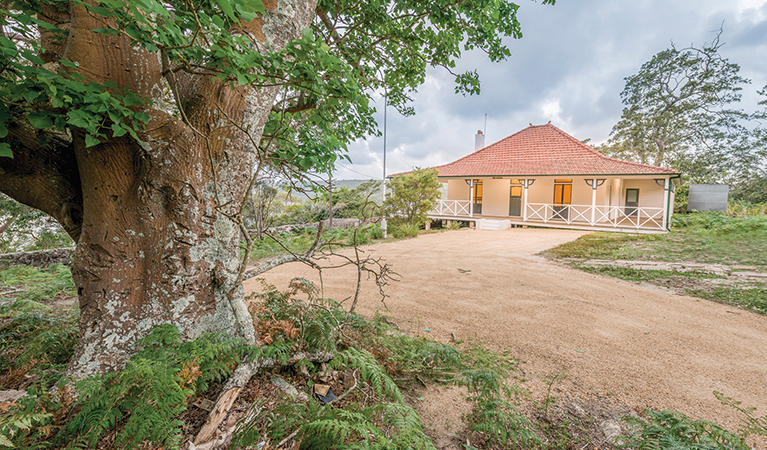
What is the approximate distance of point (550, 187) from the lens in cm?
1641

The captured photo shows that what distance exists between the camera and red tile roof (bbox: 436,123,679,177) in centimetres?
1327

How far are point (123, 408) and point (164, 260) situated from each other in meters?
0.73

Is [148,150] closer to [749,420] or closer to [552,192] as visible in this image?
[749,420]

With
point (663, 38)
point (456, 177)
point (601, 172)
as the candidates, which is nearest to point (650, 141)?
point (663, 38)

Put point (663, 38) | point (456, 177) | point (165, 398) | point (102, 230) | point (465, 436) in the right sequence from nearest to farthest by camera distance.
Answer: point (165, 398) → point (102, 230) → point (465, 436) → point (456, 177) → point (663, 38)

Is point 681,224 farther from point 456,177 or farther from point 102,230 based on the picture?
point 102,230

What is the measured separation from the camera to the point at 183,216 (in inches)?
68.9

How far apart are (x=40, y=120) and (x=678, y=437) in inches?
127

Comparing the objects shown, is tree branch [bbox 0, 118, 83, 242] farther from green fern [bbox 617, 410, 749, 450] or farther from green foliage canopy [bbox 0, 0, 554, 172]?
green fern [bbox 617, 410, 749, 450]

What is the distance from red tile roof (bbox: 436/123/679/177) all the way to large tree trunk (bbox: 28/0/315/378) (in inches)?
585

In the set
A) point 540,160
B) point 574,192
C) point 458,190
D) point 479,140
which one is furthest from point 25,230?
point 479,140

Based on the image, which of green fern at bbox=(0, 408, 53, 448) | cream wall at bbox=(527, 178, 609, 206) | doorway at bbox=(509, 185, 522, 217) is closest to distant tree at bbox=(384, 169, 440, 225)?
doorway at bbox=(509, 185, 522, 217)

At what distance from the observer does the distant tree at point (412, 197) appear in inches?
487

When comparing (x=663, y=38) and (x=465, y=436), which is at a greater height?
(x=663, y=38)
